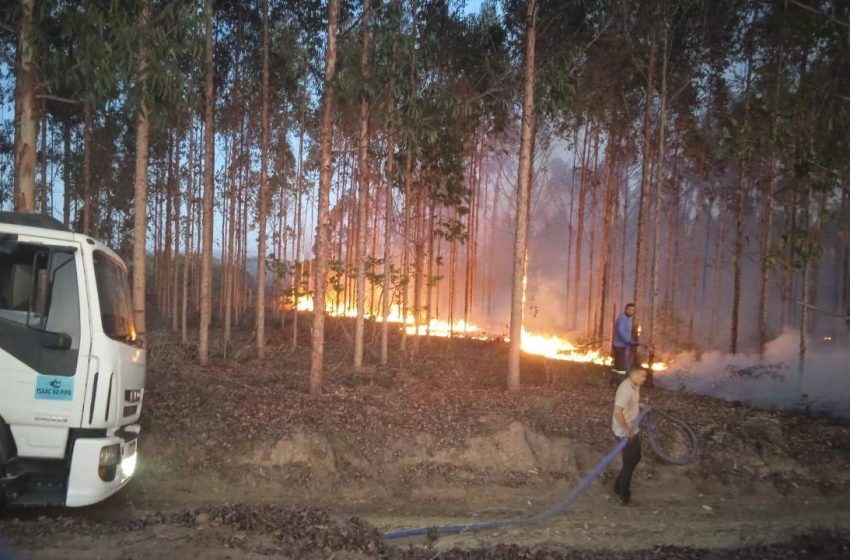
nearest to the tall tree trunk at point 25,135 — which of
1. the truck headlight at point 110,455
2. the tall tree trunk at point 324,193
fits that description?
the tall tree trunk at point 324,193

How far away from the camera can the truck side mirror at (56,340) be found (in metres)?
5.18

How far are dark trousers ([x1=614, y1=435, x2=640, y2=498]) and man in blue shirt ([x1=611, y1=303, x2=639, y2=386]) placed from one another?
17.0 ft

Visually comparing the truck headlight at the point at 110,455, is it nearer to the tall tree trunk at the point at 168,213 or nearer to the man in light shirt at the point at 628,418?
the man in light shirt at the point at 628,418

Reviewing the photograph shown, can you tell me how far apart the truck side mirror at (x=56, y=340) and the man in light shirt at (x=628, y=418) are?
5.75 m

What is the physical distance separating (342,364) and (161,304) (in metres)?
22.3

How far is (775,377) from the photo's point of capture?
55.7ft

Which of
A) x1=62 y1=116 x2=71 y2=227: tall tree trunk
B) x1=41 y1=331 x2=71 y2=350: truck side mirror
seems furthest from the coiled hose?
x1=62 y1=116 x2=71 y2=227: tall tree trunk

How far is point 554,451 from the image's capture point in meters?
8.62

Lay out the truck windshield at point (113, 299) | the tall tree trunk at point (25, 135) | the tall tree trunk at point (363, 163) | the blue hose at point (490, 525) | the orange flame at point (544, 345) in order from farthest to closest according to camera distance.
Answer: the orange flame at point (544, 345) → the tall tree trunk at point (363, 163) → the tall tree trunk at point (25, 135) → the blue hose at point (490, 525) → the truck windshield at point (113, 299)

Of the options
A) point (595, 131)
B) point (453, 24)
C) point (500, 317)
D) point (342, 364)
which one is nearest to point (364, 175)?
point (342, 364)

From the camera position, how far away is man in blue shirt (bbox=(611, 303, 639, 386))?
12.5 m

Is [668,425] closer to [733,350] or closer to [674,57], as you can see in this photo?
[674,57]

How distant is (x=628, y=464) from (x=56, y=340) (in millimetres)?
6292

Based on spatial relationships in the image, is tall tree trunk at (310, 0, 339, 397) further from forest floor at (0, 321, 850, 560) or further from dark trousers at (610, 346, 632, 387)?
dark trousers at (610, 346, 632, 387)
